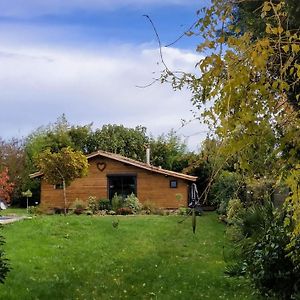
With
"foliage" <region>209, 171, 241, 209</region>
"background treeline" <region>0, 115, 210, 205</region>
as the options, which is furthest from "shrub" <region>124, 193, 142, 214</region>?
"foliage" <region>209, 171, 241, 209</region>

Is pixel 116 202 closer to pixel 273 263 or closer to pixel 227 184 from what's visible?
pixel 227 184

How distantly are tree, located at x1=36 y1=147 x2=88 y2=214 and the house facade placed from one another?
4661 millimetres

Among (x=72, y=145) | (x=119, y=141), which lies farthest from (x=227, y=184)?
(x=119, y=141)

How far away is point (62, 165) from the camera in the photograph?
1011 inches

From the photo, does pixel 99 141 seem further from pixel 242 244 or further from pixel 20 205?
pixel 242 244

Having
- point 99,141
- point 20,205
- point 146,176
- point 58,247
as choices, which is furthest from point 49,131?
point 58,247

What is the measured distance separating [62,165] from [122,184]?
6.63 metres

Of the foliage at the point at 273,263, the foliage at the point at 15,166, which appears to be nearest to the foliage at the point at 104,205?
the foliage at the point at 15,166

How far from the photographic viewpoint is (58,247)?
45.1 feet

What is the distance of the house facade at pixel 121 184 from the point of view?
30812 mm

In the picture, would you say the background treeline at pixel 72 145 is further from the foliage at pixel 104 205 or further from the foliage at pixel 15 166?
the foliage at pixel 104 205

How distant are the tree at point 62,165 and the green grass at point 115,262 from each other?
6.98 meters

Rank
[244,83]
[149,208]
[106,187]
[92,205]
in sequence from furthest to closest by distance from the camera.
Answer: [106,187] → [92,205] → [149,208] → [244,83]

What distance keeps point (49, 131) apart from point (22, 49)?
34.7 metres
